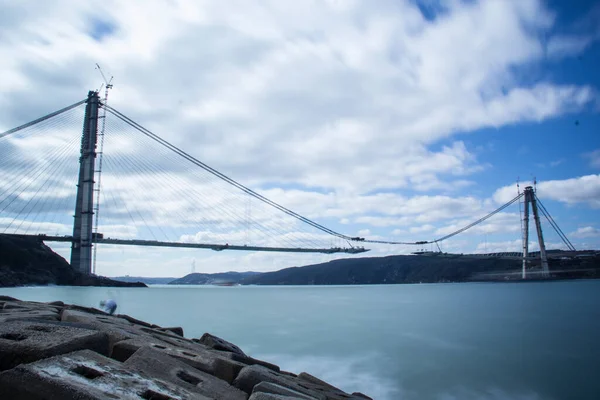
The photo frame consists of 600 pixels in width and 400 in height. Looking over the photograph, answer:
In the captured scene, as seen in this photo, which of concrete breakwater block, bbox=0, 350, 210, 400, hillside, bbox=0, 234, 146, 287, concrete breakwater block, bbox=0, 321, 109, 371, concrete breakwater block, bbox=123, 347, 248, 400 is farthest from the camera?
hillside, bbox=0, 234, 146, 287

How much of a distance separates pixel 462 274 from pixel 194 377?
11179cm

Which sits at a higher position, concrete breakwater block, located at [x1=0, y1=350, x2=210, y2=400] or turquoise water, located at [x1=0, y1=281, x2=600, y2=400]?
concrete breakwater block, located at [x1=0, y1=350, x2=210, y2=400]

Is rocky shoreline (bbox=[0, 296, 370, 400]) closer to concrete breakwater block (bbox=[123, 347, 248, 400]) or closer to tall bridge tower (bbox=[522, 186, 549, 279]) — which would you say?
concrete breakwater block (bbox=[123, 347, 248, 400])

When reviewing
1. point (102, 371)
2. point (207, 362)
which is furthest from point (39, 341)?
point (207, 362)

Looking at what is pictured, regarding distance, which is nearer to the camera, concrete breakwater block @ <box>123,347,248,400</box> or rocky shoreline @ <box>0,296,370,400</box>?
rocky shoreline @ <box>0,296,370,400</box>

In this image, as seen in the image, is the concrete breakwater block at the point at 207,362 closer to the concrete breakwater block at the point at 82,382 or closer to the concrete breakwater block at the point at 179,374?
the concrete breakwater block at the point at 179,374

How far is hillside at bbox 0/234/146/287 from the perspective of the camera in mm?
46656

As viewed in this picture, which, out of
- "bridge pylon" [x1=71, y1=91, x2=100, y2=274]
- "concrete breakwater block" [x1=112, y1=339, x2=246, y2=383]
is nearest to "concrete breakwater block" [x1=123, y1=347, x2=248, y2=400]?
"concrete breakwater block" [x1=112, y1=339, x2=246, y2=383]

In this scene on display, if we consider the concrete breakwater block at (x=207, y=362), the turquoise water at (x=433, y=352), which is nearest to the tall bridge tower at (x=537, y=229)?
the turquoise water at (x=433, y=352)

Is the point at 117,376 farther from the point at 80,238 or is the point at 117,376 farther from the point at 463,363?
the point at 80,238

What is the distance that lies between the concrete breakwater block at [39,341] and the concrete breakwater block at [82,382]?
18cm

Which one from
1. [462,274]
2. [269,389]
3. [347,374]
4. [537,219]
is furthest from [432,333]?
[462,274]

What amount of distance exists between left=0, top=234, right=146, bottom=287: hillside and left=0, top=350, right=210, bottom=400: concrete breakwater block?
46.2 metres

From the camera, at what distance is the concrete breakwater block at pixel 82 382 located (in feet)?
9.05
